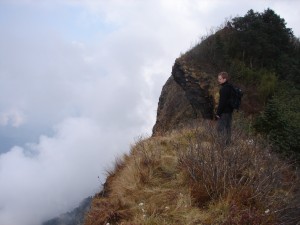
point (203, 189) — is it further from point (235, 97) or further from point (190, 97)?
point (190, 97)

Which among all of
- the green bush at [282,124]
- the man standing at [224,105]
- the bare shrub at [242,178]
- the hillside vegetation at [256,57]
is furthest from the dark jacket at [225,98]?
the hillside vegetation at [256,57]

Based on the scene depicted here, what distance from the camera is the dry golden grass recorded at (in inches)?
243

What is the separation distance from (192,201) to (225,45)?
43.2 feet

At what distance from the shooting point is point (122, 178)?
28.2 feet

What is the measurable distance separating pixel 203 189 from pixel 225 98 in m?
3.49

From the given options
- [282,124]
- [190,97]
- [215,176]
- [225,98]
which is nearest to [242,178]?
[215,176]

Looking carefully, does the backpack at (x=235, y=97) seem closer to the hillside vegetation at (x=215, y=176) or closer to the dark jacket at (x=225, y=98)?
the dark jacket at (x=225, y=98)

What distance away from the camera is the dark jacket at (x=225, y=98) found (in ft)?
32.0

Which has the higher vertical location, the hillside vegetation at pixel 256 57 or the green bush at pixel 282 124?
the hillside vegetation at pixel 256 57

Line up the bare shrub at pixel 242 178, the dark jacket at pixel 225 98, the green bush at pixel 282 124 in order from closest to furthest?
the bare shrub at pixel 242 178 → the dark jacket at pixel 225 98 → the green bush at pixel 282 124

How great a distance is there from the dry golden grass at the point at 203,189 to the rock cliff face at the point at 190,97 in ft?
23.7

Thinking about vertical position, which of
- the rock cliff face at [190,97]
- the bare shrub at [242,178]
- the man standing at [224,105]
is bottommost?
the bare shrub at [242,178]

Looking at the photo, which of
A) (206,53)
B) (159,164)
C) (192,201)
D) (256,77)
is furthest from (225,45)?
(192,201)

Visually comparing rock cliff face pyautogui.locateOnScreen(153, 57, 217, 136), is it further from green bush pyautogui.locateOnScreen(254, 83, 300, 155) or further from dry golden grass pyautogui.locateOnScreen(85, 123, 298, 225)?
dry golden grass pyautogui.locateOnScreen(85, 123, 298, 225)
